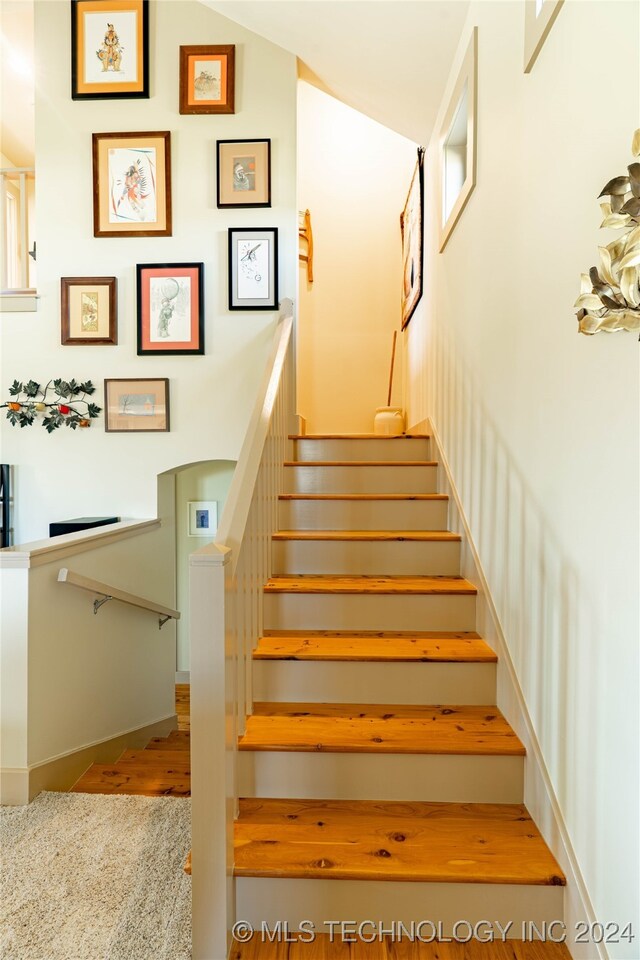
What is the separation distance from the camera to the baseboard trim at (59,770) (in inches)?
89.2

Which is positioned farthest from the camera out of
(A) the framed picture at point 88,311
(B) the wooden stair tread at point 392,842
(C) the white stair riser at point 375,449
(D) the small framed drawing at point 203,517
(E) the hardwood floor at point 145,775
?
(D) the small framed drawing at point 203,517

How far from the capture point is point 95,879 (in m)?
1.74

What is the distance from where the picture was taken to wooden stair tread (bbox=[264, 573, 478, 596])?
229cm

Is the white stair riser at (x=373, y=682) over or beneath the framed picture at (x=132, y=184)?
beneath

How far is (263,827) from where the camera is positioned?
5.33 ft

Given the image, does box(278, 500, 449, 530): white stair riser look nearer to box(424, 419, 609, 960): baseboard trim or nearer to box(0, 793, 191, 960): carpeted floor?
box(424, 419, 609, 960): baseboard trim

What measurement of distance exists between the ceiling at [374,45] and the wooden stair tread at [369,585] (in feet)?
8.19

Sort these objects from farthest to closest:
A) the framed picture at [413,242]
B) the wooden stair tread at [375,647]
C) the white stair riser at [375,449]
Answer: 1. the framed picture at [413,242]
2. the white stair riser at [375,449]
3. the wooden stair tread at [375,647]

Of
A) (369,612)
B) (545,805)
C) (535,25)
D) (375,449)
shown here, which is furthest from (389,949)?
(535,25)

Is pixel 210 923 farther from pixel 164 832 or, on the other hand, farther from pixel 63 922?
pixel 164 832

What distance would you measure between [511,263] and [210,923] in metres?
2.09

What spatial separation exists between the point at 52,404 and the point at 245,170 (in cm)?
193

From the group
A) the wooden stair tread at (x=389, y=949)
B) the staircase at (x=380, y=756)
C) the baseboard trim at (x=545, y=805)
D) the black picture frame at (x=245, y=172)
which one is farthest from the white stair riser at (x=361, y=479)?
the wooden stair tread at (x=389, y=949)

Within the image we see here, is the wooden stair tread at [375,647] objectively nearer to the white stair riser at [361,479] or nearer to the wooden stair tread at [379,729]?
the wooden stair tread at [379,729]
